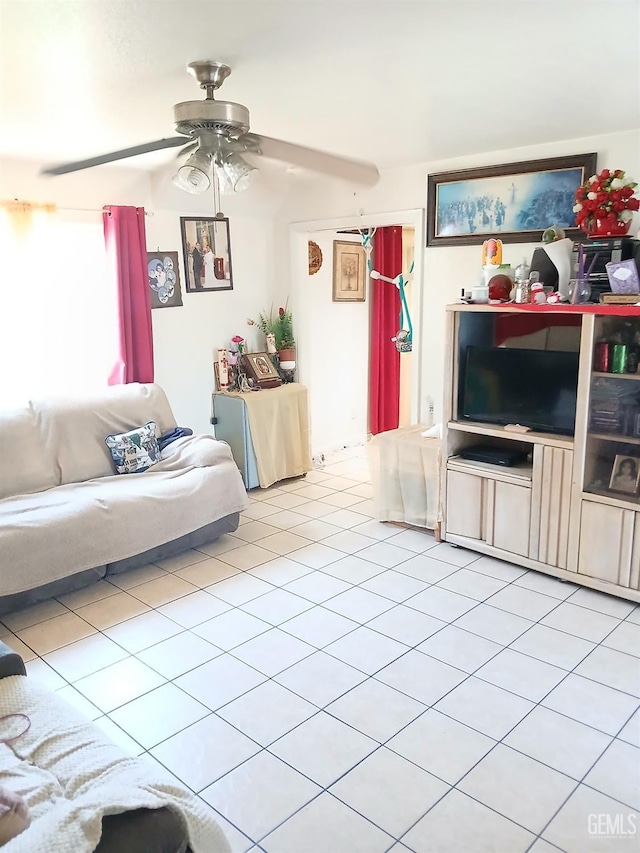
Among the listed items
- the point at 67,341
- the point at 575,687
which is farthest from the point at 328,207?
the point at 575,687

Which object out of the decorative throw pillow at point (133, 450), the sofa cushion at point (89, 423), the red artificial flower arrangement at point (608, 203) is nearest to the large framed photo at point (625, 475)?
the red artificial flower arrangement at point (608, 203)

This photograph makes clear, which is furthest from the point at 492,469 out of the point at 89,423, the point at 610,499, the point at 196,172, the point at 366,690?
the point at 89,423

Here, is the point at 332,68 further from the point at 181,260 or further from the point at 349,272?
the point at 349,272

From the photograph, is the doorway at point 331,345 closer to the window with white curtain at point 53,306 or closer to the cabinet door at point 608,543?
the window with white curtain at point 53,306

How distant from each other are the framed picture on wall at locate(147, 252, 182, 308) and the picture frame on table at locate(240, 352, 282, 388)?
2.25 ft

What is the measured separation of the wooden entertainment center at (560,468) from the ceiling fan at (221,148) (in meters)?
1.43

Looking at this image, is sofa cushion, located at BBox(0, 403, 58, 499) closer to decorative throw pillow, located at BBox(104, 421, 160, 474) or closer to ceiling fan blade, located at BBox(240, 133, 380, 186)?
decorative throw pillow, located at BBox(104, 421, 160, 474)

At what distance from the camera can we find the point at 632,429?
3125 mm

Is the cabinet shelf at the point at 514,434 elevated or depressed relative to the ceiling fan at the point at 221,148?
depressed

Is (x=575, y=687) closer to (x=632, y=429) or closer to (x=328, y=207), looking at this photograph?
(x=632, y=429)

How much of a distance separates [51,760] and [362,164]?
2.02 meters

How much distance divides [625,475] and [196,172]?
2373 millimetres

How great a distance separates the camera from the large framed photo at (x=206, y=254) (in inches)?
189

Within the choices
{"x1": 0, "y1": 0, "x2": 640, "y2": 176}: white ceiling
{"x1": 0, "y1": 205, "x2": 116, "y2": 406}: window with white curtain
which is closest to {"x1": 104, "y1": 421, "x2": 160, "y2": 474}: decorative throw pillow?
{"x1": 0, "y1": 205, "x2": 116, "y2": 406}: window with white curtain
